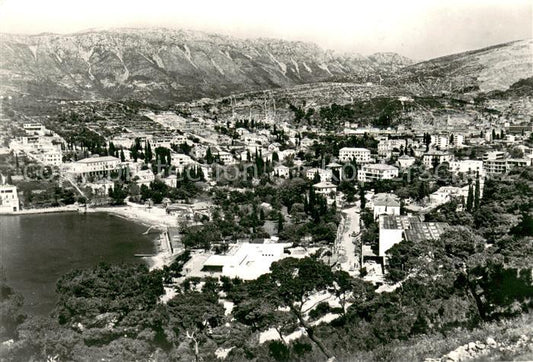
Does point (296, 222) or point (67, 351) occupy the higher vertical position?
point (67, 351)

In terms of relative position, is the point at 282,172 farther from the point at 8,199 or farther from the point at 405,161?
the point at 8,199

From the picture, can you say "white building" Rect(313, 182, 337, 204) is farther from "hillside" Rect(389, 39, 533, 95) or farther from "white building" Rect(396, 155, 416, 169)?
"hillside" Rect(389, 39, 533, 95)

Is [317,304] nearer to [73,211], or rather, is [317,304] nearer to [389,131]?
[73,211]

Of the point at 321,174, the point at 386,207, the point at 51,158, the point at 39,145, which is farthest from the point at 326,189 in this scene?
the point at 39,145

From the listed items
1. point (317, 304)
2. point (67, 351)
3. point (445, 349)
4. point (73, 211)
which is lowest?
point (73, 211)

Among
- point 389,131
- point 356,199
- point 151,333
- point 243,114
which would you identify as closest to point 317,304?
point 151,333

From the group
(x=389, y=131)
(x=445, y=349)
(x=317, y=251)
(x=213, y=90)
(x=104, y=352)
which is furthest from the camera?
(x=213, y=90)

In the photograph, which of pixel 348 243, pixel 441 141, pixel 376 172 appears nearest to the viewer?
pixel 348 243
